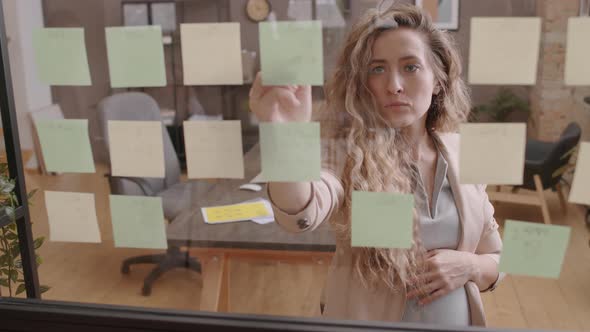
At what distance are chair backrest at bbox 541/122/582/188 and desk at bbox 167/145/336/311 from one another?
15.3 inches

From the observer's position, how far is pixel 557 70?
34.2 inches

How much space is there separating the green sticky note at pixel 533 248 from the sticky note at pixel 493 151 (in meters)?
0.08

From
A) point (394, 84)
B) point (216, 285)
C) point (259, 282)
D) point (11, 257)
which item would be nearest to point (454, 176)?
point (394, 84)

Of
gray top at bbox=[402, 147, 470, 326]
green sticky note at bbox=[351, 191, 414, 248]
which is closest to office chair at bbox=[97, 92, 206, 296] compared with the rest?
green sticky note at bbox=[351, 191, 414, 248]

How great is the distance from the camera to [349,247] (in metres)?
1.06

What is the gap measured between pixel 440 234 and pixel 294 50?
42 cm

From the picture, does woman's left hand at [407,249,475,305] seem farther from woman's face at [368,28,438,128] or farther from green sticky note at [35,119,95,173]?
green sticky note at [35,119,95,173]

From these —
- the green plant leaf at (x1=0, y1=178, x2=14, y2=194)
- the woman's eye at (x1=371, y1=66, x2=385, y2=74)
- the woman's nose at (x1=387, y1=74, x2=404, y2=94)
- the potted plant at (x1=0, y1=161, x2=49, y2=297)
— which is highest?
the woman's eye at (x1=371, y1=66, x2=385, y2=74)

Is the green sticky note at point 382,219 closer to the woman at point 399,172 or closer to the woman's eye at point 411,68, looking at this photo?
the woman at point 399,172

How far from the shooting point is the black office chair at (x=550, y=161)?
906 mm

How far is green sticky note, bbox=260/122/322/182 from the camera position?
38.6 inches

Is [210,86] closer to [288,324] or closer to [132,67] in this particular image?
[132,67]

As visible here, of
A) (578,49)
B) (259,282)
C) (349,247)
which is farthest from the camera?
(259,282)

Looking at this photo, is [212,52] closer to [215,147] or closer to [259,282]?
[215,147]
